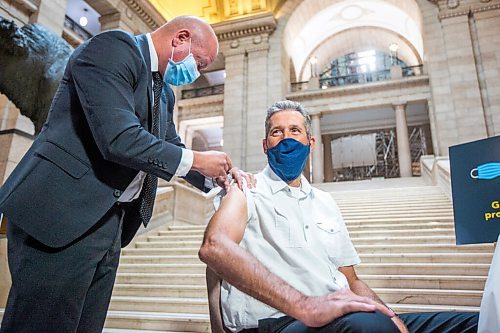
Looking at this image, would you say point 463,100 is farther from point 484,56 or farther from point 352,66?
point 352,66

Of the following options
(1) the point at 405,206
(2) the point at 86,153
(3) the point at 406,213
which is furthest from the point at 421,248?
(2) the point at 86,153

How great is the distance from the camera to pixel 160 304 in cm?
392

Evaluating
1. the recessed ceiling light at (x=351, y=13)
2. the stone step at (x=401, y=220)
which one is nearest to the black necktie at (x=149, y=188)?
the stone step at (x=401, y=220)

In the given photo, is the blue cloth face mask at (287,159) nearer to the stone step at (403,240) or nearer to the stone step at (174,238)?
the stone step at (403,240)

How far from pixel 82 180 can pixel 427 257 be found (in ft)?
13.7

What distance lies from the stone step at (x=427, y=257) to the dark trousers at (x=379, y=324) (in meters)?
2.96

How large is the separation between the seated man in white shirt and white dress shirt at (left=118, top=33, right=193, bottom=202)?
0.76ft

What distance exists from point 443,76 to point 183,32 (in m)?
14.8

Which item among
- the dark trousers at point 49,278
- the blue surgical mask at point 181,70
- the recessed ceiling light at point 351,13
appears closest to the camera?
the dark trousers at point 49,278

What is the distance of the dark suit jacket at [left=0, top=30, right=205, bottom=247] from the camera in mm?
1264

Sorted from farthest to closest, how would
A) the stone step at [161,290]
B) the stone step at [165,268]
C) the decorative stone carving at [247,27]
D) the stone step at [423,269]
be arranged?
1. the decorative stone carving at [247,27]
2. the stone step at [165,268]
3. the stone step at [161,290]
4. the stone step at [423,269]

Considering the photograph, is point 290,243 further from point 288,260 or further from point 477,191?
point 477,191

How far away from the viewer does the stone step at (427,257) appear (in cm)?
416

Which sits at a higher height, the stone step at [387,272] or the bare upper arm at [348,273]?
the bare upper arm at [348,273]
